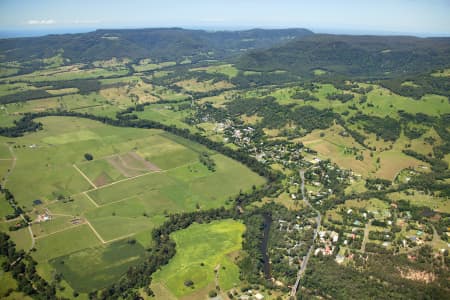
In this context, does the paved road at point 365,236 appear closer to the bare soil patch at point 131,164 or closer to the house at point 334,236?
the house at point 334,236

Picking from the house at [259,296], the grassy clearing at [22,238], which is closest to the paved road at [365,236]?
the house at [259,296]

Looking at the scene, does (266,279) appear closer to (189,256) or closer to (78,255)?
(189,256)

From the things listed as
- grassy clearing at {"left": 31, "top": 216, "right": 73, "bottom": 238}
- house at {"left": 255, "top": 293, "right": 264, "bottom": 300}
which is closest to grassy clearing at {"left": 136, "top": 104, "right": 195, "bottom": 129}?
grassy clearing at {"left": 31, "top": 216, "right": 73, "bottom": 238}

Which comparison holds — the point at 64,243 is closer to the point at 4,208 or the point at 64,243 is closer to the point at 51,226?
the point at 51,226

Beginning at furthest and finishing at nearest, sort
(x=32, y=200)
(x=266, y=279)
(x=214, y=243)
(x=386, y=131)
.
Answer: (x=386, y=131), (x=32, y=200), (x=214, y=243), (x=266, y=279)

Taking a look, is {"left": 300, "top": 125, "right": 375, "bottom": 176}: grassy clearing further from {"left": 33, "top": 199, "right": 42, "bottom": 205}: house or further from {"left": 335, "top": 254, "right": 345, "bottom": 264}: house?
{"left": 33, "top": 199, "right": 42, "bottom": 205}: house

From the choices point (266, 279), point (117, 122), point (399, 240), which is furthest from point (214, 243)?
point (117, 122)
